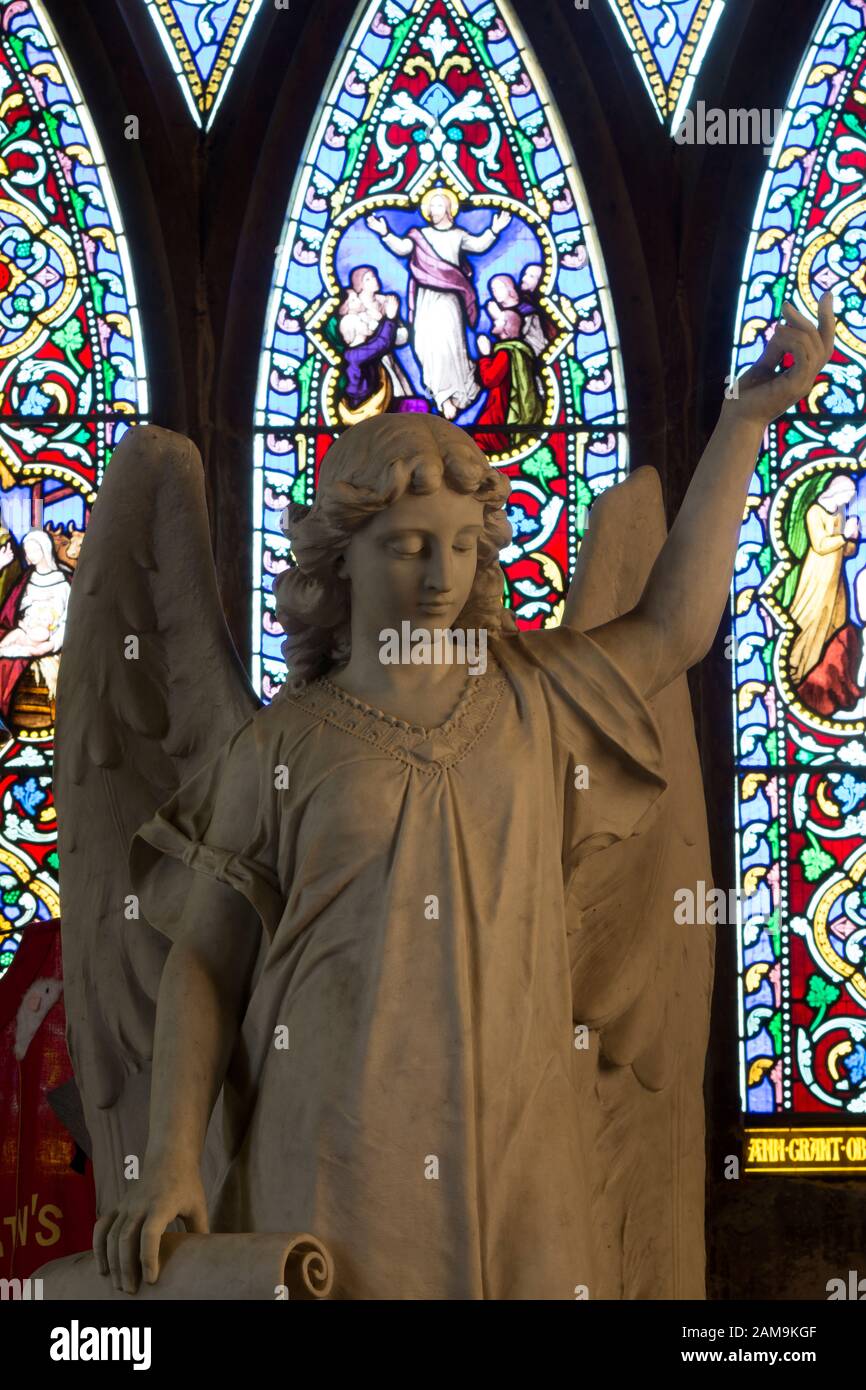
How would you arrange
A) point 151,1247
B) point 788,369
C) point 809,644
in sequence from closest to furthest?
→ point 151,1247, point 788,369, point 809,644

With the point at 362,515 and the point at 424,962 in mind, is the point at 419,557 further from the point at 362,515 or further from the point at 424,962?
the point at 424,962

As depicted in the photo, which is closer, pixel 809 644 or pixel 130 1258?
pixel 130 1258

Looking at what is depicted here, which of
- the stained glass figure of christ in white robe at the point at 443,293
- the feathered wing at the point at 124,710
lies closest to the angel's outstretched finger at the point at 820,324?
the feathered wing at the point at 124,710

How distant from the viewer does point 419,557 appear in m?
3.69

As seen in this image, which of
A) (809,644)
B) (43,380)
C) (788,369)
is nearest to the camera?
(788,369)

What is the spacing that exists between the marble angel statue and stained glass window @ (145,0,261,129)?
390cm

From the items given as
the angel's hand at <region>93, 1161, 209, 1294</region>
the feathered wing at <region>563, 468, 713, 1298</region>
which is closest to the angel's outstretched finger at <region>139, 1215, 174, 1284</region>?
the angel's hand at <region>93, 1161, 209, 1294</region>

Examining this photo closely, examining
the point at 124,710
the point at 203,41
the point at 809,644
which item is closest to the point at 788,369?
the point at 124,710

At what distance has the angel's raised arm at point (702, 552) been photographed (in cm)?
385

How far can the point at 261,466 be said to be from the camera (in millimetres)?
7555

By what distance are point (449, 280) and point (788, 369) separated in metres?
4.06

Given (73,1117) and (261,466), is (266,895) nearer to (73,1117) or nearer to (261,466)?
(73,1117)

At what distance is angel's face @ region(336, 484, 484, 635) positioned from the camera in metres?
3.67

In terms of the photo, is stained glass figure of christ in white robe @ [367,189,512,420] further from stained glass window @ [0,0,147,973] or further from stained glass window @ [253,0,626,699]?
stained glass window @ [0,0,147,973]
